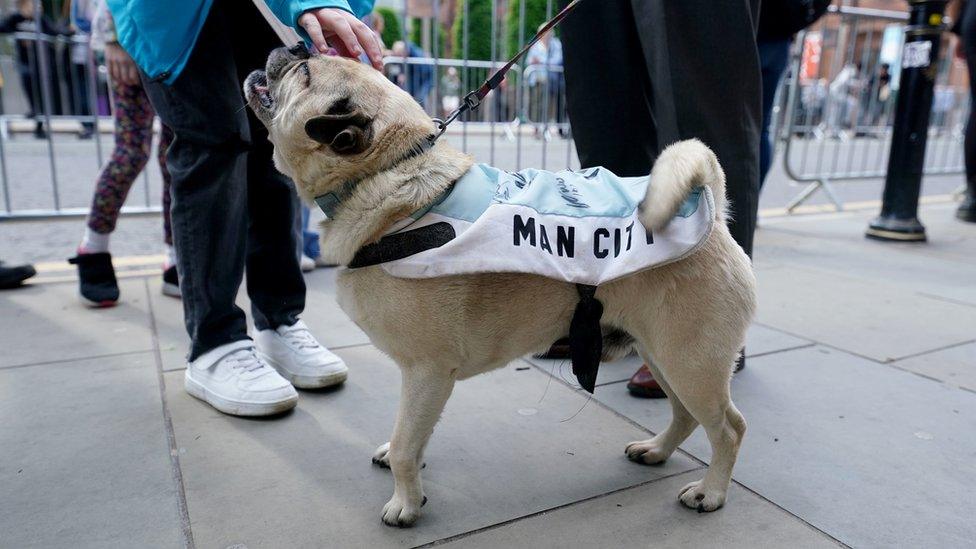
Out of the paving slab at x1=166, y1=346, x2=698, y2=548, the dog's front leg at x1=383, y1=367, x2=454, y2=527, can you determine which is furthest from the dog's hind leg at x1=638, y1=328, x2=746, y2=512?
the dog's front leg at x1=383, y1=367, x2=454, y2=527

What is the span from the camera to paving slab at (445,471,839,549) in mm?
A: 1973

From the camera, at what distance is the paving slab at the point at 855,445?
209 centimetres

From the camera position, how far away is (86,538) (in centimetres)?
190

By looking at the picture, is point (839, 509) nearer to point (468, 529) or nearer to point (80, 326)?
point (468, 529)

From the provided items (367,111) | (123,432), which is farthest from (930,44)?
(123,432)

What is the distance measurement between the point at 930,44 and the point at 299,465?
6010 mm

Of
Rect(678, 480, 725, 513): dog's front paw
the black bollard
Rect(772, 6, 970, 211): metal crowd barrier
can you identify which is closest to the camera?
Rect(678, 480, 725, 513): dog's front paw

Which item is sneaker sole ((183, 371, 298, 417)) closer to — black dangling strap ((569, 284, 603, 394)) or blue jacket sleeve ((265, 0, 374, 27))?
black dangling strap ((569, 284, 603, 394))

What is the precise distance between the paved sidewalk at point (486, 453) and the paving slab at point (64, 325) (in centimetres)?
2

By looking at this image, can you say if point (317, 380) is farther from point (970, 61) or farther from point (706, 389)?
point (970, 61)

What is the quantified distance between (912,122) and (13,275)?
22.3ft

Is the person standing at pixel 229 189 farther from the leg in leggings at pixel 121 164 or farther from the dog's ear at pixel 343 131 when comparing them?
the leg in leggings at pixel 121 164

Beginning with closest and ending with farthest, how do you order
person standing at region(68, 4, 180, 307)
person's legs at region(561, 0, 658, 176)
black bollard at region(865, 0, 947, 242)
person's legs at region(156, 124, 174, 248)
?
person's legs at region(561, 0, 658, 176) < person's legs at region(156, 124, 174, 248) < person standing at region(68, 4, 180, 307) < black bollard at region(865, 0, 947, 242)

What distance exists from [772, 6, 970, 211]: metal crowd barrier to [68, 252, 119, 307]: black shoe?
250 inches
